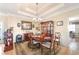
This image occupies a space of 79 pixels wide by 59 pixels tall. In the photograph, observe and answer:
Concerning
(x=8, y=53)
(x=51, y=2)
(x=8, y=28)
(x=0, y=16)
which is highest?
(x=51, y=2)

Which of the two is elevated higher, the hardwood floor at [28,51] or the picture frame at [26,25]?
the picture frame at [26,25]

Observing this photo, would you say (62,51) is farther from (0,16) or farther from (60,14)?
(0,16)

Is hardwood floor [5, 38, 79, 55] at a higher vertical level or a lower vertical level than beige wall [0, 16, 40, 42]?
lower

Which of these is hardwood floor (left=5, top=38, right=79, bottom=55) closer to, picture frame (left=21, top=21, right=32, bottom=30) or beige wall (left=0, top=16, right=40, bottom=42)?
beige wall (left=0, top=16, right=40, bottom=42)

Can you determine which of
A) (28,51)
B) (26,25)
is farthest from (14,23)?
(28,51)

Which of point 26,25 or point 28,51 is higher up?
point 26,25

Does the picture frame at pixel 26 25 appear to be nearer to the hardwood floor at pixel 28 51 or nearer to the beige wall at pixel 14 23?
the beige wall at pixel 14 23

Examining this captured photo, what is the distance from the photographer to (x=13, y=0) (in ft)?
7.89

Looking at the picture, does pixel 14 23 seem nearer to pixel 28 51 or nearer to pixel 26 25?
pixel 26 25

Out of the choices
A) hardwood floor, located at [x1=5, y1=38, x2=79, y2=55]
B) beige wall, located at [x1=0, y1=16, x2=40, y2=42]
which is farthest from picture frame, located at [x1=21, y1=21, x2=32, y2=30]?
hardwood floor, located at [x1=5, y1=38, x2=79, y2=55]

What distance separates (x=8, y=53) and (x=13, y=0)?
878 mm

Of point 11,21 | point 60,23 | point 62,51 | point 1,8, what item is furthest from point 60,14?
point 1,8

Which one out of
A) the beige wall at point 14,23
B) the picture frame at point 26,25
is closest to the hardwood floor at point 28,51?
the beige wall at point 14,23

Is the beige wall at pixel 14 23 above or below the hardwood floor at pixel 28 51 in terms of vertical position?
above
